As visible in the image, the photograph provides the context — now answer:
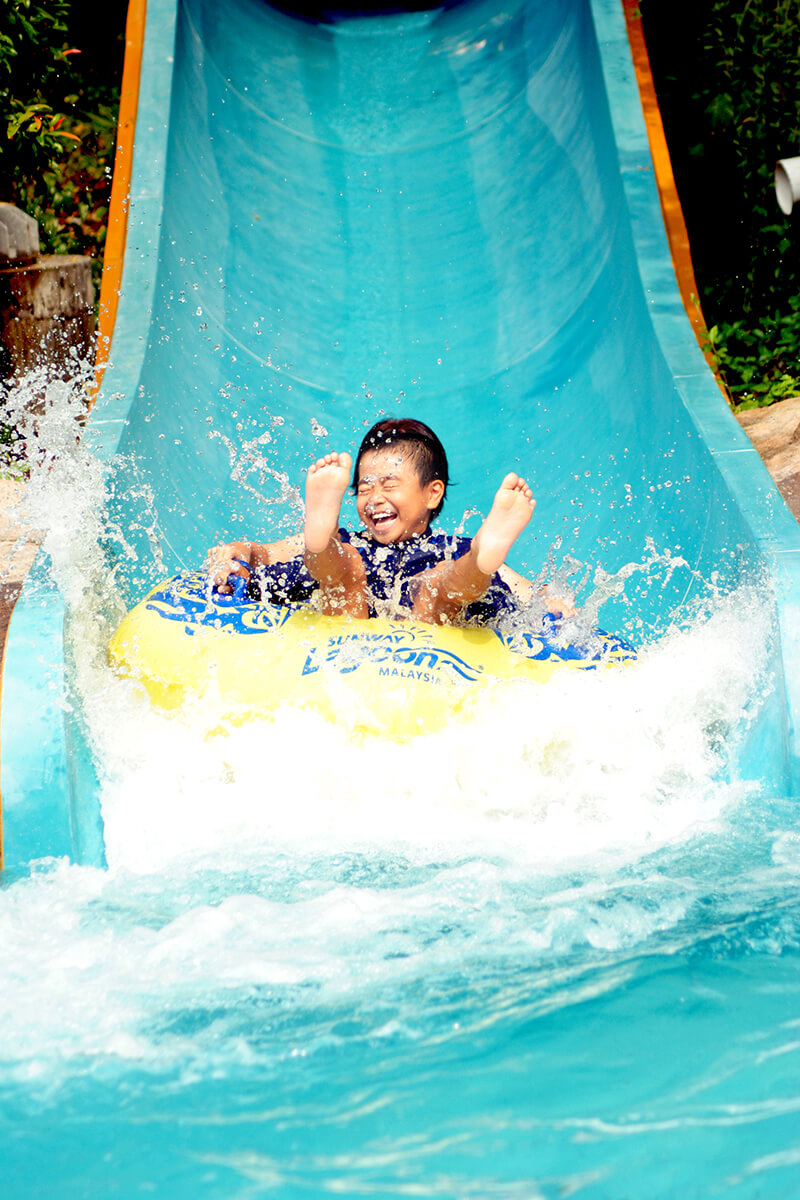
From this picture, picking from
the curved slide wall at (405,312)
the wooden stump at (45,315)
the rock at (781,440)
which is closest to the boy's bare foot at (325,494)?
the curved slide wall at (405,312)

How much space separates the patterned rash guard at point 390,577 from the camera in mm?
2424

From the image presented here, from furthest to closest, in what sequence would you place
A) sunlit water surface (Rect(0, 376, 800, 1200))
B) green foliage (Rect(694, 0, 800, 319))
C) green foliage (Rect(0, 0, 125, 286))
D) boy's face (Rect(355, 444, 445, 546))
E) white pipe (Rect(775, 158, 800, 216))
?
green foliage (Rect(694, 0, 800, 319)) → green foliage (Rect(0, 0, 125, 286)) → white pipe (Rect(775, 158, 800, 216)) → boy's face (Rect(355, 444, 445, 546)) → sunlit water surface (Rect(0, 376, 800, 1200))

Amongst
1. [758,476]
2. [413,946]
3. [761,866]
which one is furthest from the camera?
[758,476]

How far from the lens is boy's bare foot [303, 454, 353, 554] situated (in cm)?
208

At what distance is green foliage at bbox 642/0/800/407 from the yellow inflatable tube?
10.4 feet

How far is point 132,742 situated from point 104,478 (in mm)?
724

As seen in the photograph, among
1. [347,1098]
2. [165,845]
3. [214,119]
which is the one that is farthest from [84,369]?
[347,1098]

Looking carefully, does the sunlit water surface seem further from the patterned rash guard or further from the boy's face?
the boy's face

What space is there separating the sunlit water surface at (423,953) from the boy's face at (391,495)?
57 cm

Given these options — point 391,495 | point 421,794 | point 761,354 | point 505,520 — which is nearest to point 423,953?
point 421,794

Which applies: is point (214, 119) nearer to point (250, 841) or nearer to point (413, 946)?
point (250, 841)

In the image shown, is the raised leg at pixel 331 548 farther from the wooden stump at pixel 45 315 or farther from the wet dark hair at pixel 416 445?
the wooden stump at pixel 45 315

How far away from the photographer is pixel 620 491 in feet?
10.6

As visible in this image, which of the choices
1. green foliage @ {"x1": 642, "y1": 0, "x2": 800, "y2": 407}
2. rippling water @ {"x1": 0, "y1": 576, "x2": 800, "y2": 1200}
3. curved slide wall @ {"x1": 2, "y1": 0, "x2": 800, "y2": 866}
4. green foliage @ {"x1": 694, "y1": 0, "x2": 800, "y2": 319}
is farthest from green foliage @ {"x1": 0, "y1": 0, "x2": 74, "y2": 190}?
rippling water @ {"x1": 0, "y1": 576, "x2": 800, "y2": 1200}
